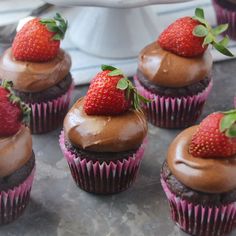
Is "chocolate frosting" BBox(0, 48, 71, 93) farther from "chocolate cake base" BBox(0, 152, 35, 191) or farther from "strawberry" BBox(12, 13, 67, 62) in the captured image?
"chocolate cake base" BBox(0, 152, 35, 191)

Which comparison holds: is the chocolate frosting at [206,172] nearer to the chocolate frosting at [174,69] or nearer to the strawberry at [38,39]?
the chocolate frosting at [174,69]

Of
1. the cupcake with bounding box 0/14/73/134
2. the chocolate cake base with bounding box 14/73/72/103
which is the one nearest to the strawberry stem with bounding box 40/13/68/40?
the cupcake with bounding box 0/14/73/134

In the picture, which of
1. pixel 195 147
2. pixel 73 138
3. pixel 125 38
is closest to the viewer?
pixel 195 147

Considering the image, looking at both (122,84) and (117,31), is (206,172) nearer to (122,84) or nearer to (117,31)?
(122,84)

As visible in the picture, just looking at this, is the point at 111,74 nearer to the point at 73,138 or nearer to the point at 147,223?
the point at 73,138

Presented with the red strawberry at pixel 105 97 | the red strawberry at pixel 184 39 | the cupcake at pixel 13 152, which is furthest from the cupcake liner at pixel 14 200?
the red strawberry at pixel 184 39

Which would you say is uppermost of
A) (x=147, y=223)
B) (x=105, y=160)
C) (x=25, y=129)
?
(x=25, y=129)

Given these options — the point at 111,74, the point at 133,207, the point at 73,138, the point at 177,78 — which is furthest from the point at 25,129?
the point at 177,78
